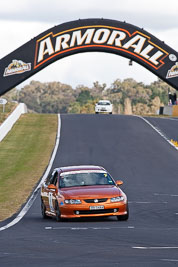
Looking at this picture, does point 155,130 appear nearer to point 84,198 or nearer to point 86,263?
point 84,198

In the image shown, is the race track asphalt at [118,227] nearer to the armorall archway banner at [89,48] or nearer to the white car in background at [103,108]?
the armorall archway banner at [89,48]

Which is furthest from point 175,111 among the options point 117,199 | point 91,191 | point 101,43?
point 117,199

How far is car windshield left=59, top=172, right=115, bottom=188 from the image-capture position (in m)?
18.8

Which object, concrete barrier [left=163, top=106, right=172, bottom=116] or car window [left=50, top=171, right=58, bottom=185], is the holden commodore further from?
concrete barrier [left=163, top=106, right=172, bottom=116]

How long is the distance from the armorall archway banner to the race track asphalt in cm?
487

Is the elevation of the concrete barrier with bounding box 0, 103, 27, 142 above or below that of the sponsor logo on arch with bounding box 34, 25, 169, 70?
below

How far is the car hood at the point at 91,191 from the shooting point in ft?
58.3

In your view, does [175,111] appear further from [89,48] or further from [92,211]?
[92,211]

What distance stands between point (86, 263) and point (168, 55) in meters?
31.9

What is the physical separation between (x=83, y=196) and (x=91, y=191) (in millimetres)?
318

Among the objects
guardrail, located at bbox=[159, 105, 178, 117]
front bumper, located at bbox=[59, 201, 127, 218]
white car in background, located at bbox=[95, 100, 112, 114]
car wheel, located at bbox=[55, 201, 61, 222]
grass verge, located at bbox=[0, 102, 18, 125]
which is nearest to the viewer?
front bumper, located at bbox=[59, 201, 127, 218]

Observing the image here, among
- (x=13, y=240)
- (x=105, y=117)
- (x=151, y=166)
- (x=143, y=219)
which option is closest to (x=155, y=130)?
(x=105, y=117)

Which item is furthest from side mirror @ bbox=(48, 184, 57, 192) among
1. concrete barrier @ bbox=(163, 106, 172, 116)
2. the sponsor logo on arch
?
concrete barrier @ bbox=(163, 106, 172, 116)

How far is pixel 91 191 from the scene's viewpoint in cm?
1800
